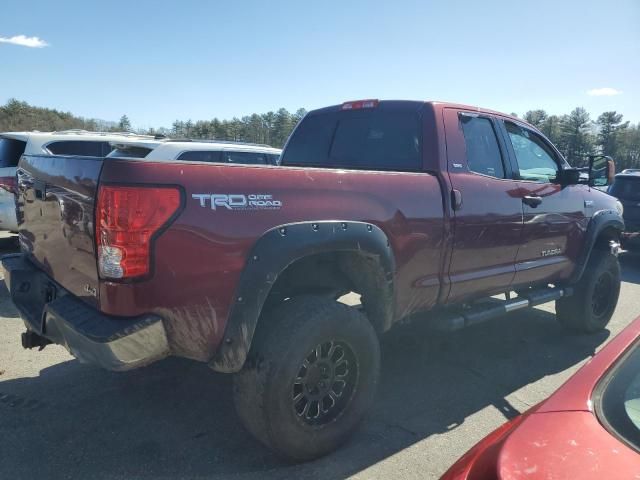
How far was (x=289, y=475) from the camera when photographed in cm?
271

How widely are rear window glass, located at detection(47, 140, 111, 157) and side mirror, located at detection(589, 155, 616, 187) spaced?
6307 millimetres

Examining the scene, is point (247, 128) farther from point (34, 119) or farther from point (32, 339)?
point (32, 339)

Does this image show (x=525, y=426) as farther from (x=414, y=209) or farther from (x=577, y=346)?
(x=577, y=346)

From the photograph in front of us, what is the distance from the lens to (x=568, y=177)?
4793 millimetres

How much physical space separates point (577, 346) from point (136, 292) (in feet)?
14.7

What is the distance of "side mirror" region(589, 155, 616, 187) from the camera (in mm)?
5035

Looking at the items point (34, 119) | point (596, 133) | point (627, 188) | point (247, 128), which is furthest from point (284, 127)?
A: point (627, 188)

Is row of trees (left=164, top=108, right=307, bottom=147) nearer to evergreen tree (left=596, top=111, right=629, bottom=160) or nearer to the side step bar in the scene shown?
evergreen tree (left=596, top=111, right=629, bottom=160)

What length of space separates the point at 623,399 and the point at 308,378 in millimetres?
1624

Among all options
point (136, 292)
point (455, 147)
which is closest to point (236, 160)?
point (455, 147)

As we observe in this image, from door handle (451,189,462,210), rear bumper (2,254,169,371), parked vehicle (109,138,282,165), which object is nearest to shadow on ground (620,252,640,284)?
parked vehicle (109,138,282,165)

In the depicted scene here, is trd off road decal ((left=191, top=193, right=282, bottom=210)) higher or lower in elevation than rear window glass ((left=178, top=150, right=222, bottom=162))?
lower

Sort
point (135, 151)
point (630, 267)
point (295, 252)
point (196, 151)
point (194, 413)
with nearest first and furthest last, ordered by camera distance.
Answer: point (295, 252) → point (194, 413) → point (135, 151) → point (196, 151) → point (630, 267)

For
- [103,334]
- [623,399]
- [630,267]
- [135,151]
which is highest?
[135,151]
